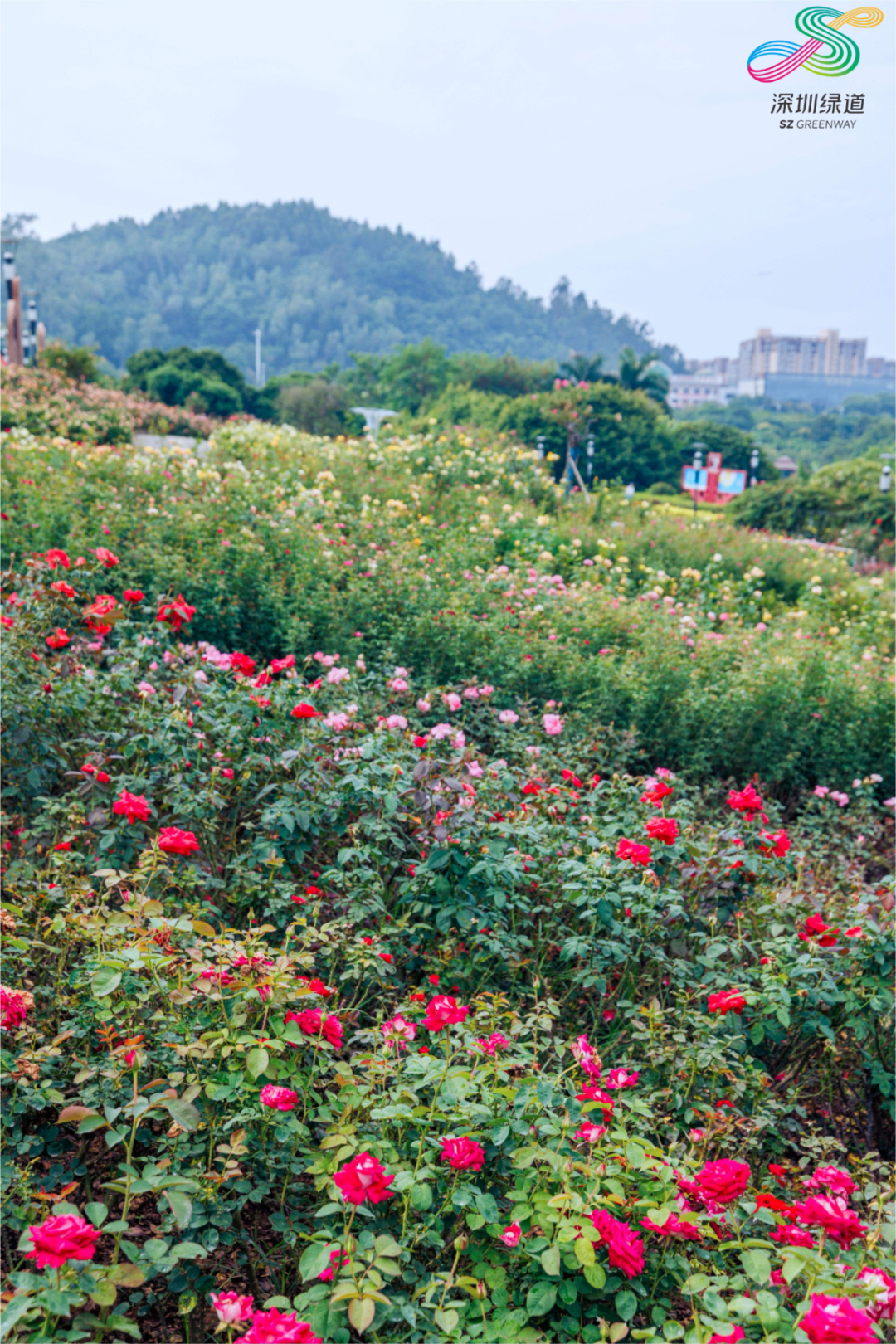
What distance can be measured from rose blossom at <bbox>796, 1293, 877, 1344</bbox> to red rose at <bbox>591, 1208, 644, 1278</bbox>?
213mm

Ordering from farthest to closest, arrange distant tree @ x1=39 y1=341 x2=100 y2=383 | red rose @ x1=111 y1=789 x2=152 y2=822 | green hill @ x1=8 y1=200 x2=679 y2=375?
green hill @ x1=8 y1=200 x2=679 y2=375, distant tree @ x1=39 y1=341 x2=100 y2=383, red rose @ x1=111 y1=789 x2=152 y2=822

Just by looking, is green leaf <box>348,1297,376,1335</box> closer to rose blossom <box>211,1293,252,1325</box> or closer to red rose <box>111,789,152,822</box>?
rose blossom <box>211,1293,252,1325</box>

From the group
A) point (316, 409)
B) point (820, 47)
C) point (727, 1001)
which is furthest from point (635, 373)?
point (727, 1001)

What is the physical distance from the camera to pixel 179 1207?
1188 millimetres

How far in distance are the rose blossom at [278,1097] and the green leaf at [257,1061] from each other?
0.03 metres

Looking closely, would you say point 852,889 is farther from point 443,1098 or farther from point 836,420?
point 836,420

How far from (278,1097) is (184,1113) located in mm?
135

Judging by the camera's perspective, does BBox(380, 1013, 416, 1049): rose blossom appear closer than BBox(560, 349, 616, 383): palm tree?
Yes

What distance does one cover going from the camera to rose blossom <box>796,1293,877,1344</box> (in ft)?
3.35

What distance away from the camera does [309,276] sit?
287ft

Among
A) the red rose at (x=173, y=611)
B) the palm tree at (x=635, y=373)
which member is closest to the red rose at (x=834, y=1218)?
the red rose at (x=173, y=611)

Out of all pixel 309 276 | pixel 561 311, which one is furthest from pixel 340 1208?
pixel 561 311

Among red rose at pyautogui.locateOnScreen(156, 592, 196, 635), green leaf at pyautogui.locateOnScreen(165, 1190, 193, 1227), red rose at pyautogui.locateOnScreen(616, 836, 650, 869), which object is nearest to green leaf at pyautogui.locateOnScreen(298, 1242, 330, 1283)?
green leaf at pyautogui.locateOnScreen(165, 1190, 193, 1227)

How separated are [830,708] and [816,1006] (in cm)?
265
